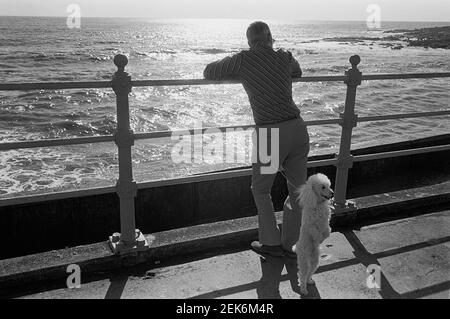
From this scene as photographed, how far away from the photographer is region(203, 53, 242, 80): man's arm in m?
3.33

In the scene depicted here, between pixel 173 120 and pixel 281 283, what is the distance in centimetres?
1537

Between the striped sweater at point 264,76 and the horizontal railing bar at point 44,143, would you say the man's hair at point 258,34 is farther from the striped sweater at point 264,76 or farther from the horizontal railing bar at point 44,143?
the horizontal railing bar at point 44,143

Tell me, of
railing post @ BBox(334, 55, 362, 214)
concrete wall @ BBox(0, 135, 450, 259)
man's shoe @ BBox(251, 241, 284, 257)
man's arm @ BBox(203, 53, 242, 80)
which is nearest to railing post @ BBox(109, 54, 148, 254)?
man's arm @ BBox(203, 53, 242, 80)

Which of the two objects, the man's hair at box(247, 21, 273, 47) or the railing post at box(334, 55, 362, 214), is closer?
the man's hair at box(247, 21, 273, 47)

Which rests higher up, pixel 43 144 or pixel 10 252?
pixel 43 144

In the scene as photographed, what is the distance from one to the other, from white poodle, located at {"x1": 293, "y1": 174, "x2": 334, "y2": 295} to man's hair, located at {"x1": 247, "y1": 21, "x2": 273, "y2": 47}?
40.2 inches

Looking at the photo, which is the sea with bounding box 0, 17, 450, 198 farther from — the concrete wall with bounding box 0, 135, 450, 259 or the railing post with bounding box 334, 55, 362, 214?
the railing post with bounding box 334, 55, 362, 214

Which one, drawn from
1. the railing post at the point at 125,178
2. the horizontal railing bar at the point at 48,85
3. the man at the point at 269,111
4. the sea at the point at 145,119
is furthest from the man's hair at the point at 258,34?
the sea at the point at 145,119

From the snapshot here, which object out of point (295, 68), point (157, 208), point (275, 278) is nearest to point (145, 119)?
point (157, 208)

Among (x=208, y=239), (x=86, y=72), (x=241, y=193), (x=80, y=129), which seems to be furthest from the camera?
(x=86, y=72)

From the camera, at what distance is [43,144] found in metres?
3.27

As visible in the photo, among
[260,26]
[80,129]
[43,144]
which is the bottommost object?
[80,129]
